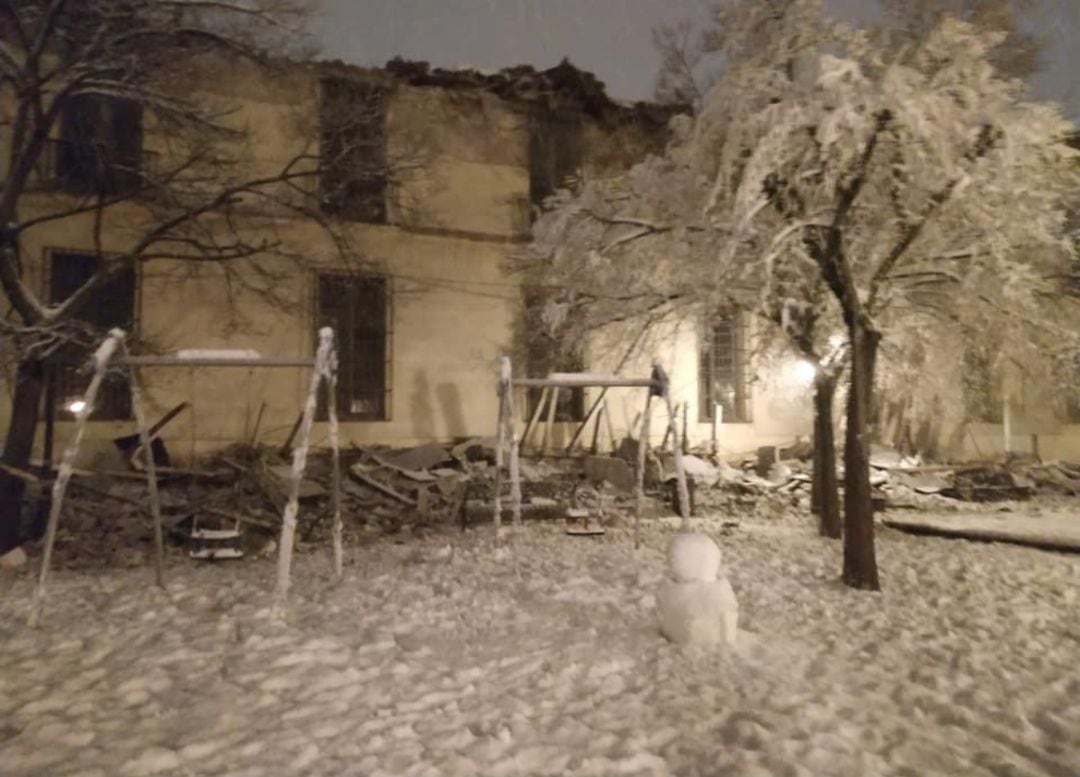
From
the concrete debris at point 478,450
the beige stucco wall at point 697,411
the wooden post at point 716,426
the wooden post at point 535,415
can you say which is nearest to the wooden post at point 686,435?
the beige stucco wall at point 697,411

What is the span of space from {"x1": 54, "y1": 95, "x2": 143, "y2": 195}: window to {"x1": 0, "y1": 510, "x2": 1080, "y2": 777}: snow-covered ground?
23.7 ft

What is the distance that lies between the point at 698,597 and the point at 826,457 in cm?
549

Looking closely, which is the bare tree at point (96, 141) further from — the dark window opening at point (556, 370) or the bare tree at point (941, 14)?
the bare tree at point (941, 14)

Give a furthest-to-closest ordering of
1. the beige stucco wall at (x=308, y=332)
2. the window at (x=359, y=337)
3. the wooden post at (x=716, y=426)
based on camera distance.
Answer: the wooden post at (x=716, y=426), the window at (x=359, y=337), the beige stucco wall at (x=308, y=332)

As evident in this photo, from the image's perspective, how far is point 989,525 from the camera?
10812mm

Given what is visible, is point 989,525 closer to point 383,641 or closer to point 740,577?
point 740,577

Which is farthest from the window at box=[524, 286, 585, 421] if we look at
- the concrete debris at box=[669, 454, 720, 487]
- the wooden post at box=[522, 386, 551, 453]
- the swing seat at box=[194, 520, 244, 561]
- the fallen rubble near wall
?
the swing seat at box=[194, 520, 244, 561]

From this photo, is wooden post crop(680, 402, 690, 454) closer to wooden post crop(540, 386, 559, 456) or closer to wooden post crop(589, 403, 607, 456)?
wooden post crop(589, 403, 607, 456)

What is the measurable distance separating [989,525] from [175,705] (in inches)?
423

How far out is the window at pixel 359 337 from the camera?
14094 millimetres

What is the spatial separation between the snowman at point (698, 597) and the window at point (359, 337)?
31.9 ft

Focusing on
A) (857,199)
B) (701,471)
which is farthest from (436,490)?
(857,199)

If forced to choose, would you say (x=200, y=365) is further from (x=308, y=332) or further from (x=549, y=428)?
(x=549, y=428)

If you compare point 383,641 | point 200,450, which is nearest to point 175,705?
point 383,641
